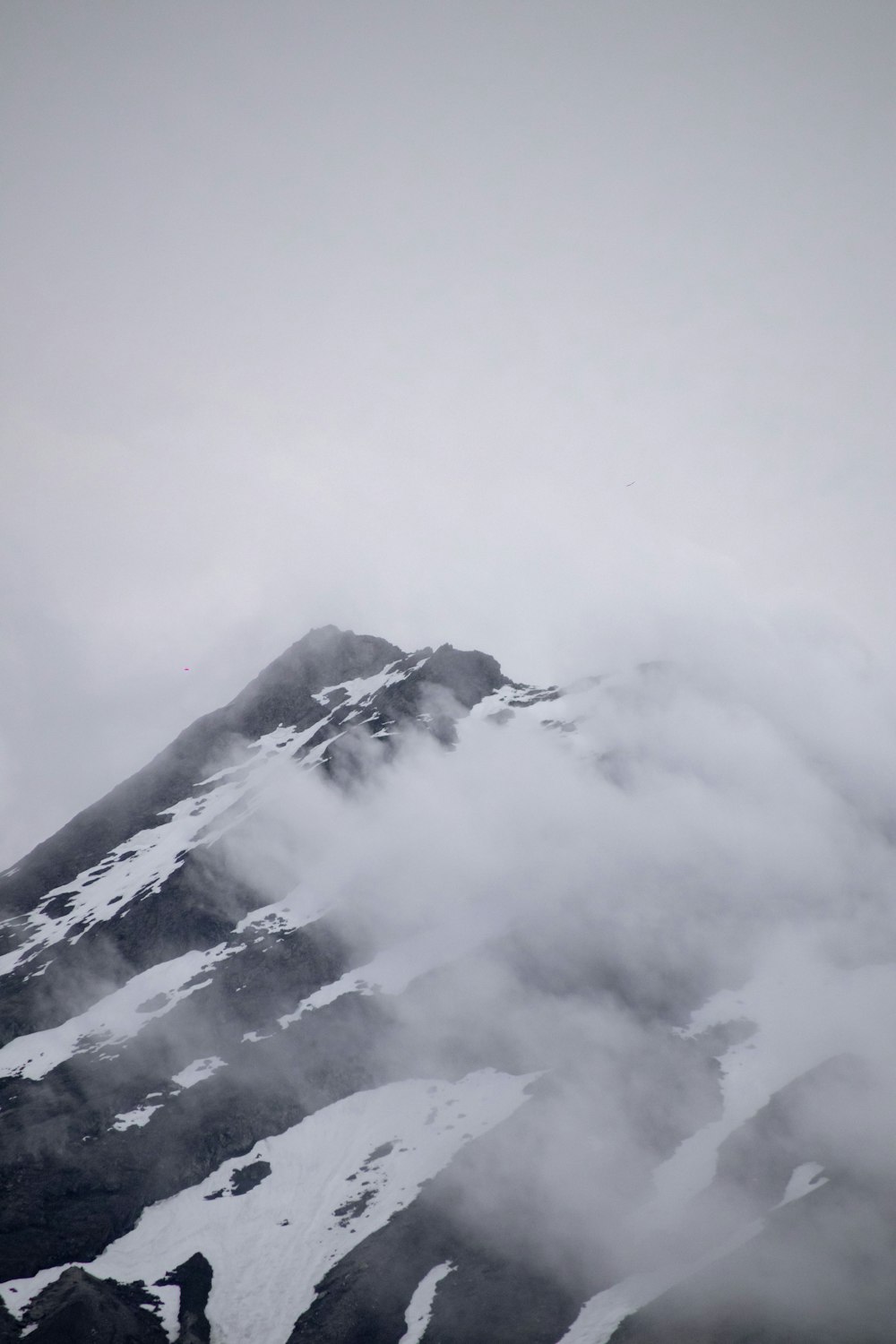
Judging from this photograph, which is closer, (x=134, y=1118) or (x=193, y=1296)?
(x=193, y=1296)

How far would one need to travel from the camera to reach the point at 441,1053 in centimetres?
13412

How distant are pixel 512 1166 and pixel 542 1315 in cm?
2212

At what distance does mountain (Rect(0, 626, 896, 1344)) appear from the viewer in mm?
91438

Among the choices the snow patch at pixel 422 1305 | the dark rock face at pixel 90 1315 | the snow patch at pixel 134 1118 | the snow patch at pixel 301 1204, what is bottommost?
the snow patch at pixel 422 1305

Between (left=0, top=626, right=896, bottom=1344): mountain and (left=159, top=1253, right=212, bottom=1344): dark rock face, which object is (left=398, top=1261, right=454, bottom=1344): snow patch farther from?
(left=159, top=1253, right=212, bottom=1344): dark rock face

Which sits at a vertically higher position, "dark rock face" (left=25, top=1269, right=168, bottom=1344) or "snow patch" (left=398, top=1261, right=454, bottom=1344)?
"dark rock face" (left=25, top=1269, right=168, bottom=1344)

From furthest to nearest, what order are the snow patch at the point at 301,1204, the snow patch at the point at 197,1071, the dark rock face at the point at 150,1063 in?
the snow patch at the point at 197,1071 → the dark rock face at the point at 150,1063 → the snow patch at the point at 301,1204

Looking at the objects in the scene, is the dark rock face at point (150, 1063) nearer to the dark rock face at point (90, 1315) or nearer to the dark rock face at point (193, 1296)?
the dark rock face at point (90, 1315)

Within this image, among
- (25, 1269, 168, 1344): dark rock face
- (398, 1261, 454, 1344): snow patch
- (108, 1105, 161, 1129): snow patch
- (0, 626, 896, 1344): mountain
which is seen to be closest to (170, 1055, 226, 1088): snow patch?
(0, 626, 896, 1344): mountain

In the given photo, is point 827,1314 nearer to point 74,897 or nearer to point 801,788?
point 801,788

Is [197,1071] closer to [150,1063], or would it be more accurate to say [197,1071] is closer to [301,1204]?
[150,1063]

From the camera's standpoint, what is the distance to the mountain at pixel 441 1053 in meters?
91.4

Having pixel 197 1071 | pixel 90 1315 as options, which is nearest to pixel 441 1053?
pixel 197 1071

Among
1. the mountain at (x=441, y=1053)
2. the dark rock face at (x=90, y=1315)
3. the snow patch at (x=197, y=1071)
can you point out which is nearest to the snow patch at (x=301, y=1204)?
the mountain at (x=441, y=1053)
